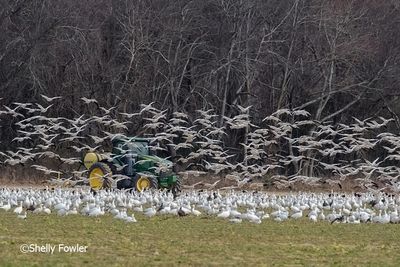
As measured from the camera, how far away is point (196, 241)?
20.7 meters

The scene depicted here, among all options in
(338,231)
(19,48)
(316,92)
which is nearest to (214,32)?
(316,92)

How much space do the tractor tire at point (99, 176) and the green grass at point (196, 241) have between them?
8.52 meters

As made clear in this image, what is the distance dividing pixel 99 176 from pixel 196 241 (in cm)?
1569

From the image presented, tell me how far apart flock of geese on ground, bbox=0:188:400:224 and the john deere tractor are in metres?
2.08

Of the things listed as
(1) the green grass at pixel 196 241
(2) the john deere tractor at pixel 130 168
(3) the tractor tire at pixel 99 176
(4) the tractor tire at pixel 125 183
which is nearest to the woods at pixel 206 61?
(2) the john deere tractor at pixel 130 168

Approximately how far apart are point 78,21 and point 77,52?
6.24 feet

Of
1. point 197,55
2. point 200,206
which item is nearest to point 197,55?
point 197,55

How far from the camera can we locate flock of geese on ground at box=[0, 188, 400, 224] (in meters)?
27.2

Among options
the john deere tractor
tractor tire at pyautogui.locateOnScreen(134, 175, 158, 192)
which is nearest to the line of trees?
the john deere tractor

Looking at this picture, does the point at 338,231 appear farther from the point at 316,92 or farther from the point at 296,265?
the point at 316,92

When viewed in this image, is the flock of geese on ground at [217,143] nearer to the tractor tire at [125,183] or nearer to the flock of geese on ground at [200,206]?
the tractor tire at [125,183]

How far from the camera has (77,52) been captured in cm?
4888

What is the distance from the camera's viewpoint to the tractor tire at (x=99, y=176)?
35781mm

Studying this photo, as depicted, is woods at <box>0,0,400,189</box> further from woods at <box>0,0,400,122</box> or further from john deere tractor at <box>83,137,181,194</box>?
john deere tractor at <box>83,137,181,194</box>
